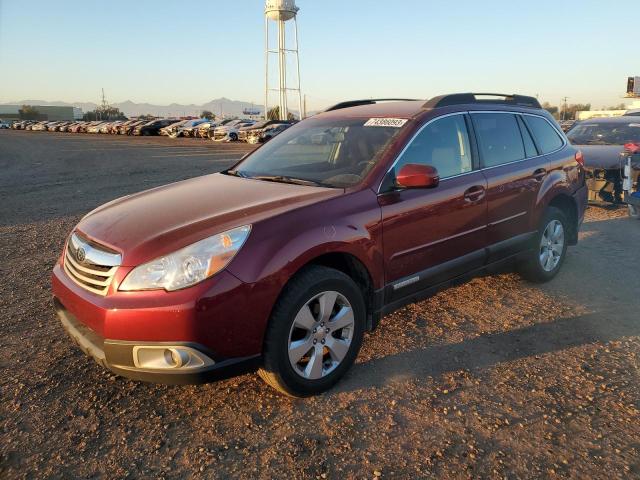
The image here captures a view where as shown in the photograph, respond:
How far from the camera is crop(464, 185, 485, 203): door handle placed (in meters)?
3.75

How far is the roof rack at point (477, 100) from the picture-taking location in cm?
385

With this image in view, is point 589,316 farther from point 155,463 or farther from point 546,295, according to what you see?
point 155,463

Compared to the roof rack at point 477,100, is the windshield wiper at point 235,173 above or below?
below

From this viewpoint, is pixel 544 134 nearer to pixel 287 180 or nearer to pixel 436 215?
pixel 436 215

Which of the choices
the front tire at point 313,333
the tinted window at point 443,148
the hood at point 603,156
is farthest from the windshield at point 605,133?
the front tire at point 313,333

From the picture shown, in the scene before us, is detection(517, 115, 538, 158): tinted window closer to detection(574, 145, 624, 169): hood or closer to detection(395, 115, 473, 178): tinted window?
detection(395, 115, 473, 178): tinted window

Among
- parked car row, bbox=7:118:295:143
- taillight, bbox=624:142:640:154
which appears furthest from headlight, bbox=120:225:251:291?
parked car row, bbox=7:118:295:143

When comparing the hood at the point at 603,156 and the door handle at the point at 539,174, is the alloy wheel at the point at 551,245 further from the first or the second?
the hood at the point at 603,156

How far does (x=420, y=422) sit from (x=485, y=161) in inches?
89.1

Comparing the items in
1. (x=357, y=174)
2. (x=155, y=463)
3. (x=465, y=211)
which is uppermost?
(x=357, y=174)

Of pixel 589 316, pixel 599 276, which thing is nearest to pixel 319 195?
pixel 589 316

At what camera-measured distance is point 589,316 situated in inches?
162

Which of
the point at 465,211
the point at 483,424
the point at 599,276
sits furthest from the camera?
the point at 599,276

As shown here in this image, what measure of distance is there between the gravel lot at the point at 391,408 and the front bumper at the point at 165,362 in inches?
13.5
